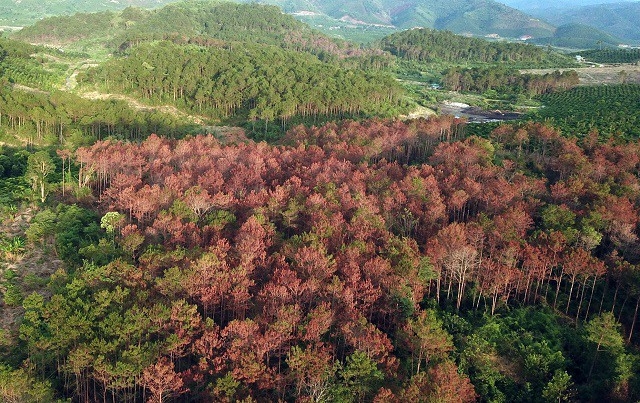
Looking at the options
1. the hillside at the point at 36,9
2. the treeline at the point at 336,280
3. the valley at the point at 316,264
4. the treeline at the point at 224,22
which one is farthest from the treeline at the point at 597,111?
the hillside at the point at 36,9

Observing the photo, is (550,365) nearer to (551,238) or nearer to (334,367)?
(551,238)

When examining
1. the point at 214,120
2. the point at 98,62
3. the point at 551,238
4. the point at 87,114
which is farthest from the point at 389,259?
the point at 98,62

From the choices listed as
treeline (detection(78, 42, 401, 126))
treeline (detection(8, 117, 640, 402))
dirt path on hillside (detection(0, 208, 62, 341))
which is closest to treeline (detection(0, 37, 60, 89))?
treeline (detection(78, 42, 401, 126))

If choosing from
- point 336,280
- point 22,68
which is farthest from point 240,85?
point 336,280

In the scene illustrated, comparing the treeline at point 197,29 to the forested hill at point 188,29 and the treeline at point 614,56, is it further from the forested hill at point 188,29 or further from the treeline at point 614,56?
the treeline at point 614,56

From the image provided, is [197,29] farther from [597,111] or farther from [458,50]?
[597,111]

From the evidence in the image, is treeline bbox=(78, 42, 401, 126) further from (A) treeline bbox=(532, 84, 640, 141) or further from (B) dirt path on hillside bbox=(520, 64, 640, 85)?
(B) dirt path on hillside bbox=(520, 64, 640, 85)
